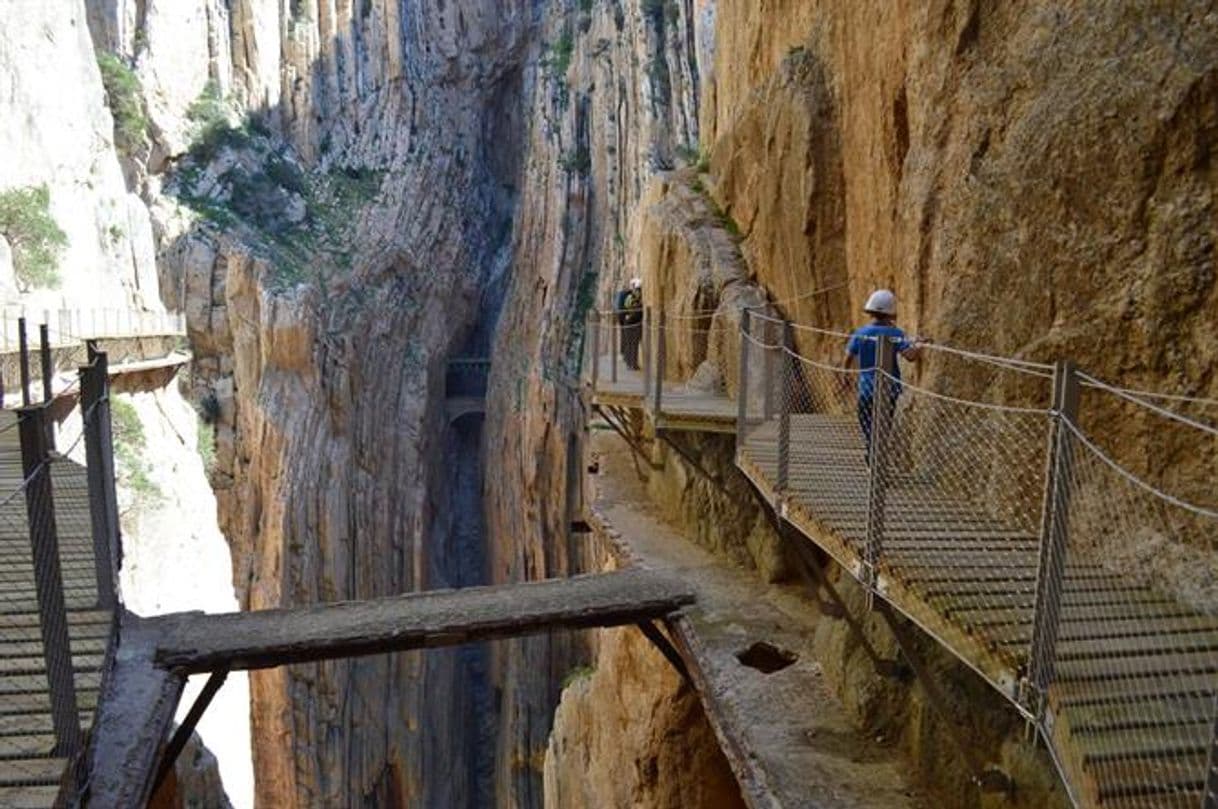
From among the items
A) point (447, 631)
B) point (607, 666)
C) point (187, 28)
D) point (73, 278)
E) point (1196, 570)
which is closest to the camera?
point (1196, 570)

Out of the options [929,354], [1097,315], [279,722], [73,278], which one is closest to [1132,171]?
[1097,315]

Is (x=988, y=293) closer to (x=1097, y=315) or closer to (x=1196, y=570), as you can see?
(x=1097, y=315)

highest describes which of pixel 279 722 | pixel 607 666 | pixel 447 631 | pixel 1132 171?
pixel 1132 171

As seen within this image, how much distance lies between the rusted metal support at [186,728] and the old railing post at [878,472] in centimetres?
486

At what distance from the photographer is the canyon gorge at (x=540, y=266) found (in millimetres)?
4883

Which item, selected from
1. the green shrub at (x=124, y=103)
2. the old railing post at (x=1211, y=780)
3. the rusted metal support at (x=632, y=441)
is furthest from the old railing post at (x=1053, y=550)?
the green shrub at (x=124, y=103)

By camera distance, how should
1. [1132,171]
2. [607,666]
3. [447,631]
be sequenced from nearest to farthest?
[1132,171] → [447,631] → [607,666]

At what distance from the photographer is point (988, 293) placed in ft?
18.0

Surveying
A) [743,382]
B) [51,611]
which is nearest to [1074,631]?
[743,382]

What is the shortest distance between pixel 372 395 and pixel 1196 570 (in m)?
29.5

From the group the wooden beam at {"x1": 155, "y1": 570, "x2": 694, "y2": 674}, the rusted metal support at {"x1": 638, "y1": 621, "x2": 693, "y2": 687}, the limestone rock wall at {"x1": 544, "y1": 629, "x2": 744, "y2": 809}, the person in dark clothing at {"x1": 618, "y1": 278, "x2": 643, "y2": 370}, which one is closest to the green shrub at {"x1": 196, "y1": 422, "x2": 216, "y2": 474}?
the person in dark clothing at {"x1": 618, "y1": 278, "x2": 643, "y2": 370}

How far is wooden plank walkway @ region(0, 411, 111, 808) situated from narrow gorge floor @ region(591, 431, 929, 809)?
3.84 meters

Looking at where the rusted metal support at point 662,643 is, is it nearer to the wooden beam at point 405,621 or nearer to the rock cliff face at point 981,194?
the wooden beam at point 405,621

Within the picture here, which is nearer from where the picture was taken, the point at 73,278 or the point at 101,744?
the point at 101,744
